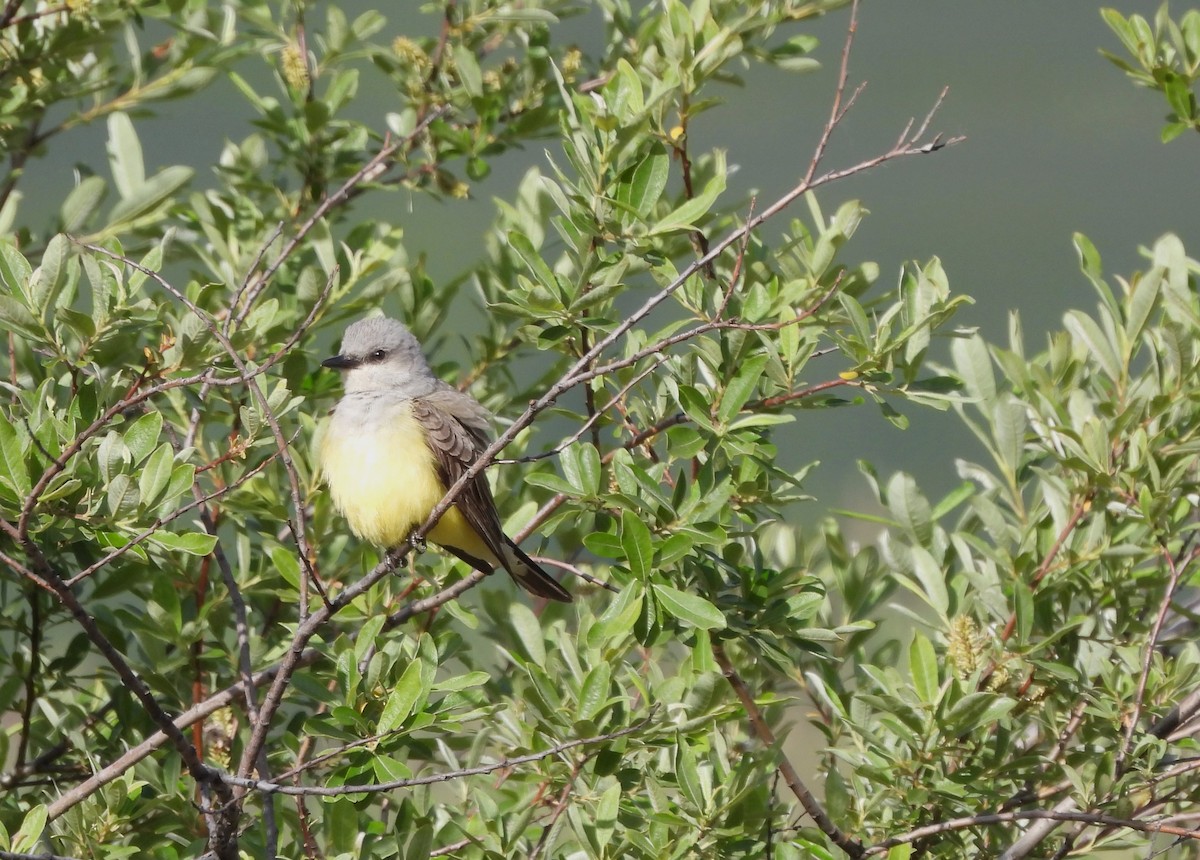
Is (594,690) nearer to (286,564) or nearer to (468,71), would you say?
(286,564)

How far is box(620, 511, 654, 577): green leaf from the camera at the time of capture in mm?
3117

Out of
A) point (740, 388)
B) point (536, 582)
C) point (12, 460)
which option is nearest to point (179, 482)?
point (12, 460)

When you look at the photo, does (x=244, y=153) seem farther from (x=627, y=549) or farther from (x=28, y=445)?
(x=627, y=549)

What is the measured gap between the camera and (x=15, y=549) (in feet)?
12.6

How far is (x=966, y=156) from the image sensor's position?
21500 mm

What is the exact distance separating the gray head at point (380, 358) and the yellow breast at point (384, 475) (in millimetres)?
85

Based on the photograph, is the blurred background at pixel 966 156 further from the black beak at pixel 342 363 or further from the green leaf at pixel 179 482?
the green leaf at pixel 179 482

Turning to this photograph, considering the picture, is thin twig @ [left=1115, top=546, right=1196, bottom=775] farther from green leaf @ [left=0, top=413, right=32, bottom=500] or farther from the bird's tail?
green leaf @ [left=0, top=413, right=32, bottom=500]

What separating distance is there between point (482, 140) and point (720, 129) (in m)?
15.2

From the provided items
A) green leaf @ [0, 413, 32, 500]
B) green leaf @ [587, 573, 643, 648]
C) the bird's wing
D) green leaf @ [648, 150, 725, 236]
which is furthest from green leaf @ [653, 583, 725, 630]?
green leaf @ [0, 413, 32, 500]

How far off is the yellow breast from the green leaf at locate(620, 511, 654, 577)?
4.12 ft

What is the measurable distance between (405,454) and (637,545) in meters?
1.49

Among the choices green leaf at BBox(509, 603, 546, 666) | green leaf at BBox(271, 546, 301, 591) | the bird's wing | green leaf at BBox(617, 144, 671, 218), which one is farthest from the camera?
the bird's wing

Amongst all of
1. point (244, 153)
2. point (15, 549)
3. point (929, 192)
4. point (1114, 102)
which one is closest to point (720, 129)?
point (929, 192)
